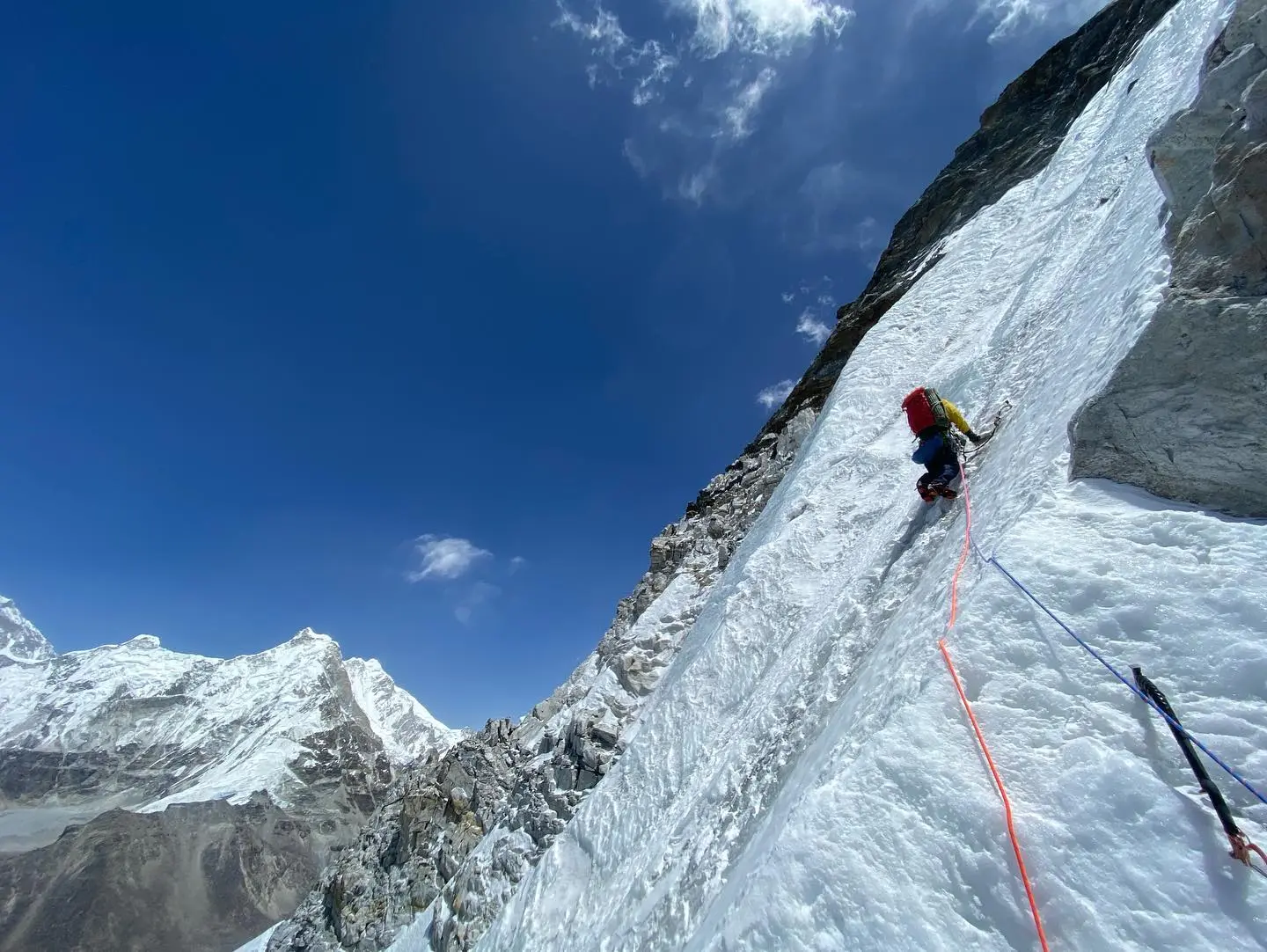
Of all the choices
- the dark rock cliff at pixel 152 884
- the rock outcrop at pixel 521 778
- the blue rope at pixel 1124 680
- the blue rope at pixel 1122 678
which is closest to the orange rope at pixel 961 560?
the blue rope at pixel 1122 678

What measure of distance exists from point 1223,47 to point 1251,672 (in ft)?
22.3

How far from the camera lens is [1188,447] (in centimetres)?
503

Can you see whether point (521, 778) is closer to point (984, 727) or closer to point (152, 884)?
point (984, 727)

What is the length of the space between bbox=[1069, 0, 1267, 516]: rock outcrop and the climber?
304cm

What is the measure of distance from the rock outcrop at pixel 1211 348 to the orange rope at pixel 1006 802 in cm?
238

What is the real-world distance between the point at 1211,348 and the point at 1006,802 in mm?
4090

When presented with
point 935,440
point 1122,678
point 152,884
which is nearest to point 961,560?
point 1122,678

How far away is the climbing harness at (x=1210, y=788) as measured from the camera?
3.15 meters

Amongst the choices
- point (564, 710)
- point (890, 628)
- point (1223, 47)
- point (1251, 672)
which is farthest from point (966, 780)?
point (564, 710)

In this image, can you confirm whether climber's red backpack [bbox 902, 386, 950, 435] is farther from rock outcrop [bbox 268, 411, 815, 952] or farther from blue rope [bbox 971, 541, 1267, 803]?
rock outcrop [bbox 268, 411, 815, 952]

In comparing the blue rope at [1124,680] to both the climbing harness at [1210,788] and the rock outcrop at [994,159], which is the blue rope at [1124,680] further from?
the rock outcrop at [994,159]

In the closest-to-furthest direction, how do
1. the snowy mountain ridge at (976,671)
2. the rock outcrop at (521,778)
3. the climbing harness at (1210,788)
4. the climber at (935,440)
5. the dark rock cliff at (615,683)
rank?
the climbing harness at (1210,788) → the snowy mountain ridge at (976,671) → the climber at (935,440) → the rock outcrop at (521,778) → the dark rock cliff at (615,683)

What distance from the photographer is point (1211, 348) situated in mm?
5125

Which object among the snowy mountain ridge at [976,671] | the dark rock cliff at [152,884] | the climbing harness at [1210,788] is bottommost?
the climbing harness at [1210,788]
